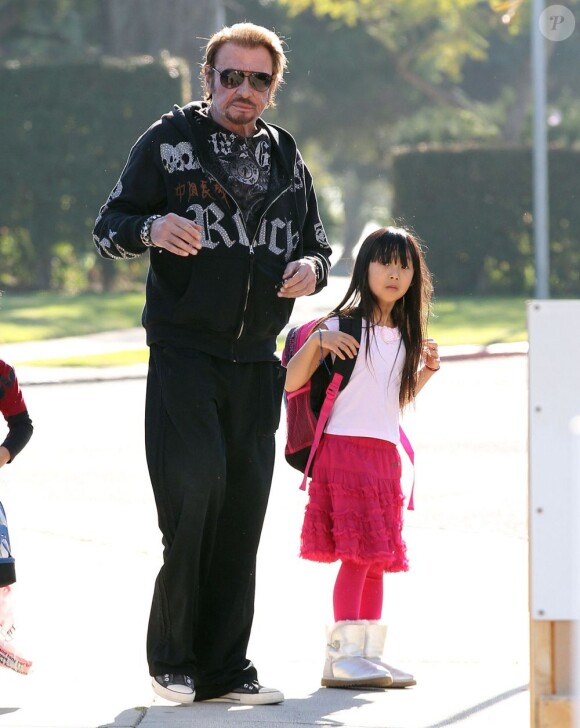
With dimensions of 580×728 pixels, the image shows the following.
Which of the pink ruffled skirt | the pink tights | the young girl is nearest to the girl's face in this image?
the young girl

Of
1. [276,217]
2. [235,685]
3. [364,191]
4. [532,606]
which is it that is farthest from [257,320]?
[364,191]

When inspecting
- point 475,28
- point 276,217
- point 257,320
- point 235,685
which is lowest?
point 235,685

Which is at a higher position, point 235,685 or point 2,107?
point 2,107

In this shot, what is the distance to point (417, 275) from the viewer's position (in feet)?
16.0

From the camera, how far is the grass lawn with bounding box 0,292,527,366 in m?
20.7

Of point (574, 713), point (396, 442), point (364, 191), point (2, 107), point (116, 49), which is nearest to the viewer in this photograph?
point (574, 713)

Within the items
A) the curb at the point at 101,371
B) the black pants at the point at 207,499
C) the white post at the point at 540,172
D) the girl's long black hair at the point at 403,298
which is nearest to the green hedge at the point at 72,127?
the white post at the point at 540,172

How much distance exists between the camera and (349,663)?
181 inches

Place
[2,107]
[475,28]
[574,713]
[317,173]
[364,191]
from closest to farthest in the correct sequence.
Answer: [574,713]
[2,107]
[475,28]
[317,173]
[364,191]

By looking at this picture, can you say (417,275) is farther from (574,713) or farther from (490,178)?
(490,178)

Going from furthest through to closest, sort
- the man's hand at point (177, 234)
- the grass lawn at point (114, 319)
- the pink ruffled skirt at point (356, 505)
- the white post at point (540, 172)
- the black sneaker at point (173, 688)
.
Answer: the white post at point (540, 172) → the grass lawn at point (114, 319) → the pink ruffled skirt at point (356, 505) → the black sneaker at point (173, 688) → the man's hand at point (177, 234)

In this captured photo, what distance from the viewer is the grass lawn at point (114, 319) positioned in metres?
20.7

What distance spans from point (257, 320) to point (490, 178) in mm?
25955

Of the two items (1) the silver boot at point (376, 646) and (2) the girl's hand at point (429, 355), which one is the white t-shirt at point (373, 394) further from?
(1) the silver boot at point (376, 646)
